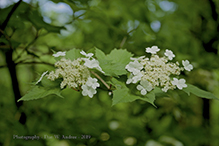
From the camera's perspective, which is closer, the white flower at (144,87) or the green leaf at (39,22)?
the white flower at (144,87)

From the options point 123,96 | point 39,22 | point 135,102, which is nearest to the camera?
point 123,96

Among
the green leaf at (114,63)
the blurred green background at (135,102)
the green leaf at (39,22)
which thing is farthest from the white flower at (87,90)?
the blurred green background at (135,102)

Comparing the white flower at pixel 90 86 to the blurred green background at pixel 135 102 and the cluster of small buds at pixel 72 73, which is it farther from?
the blurred green background at pixel 135 102

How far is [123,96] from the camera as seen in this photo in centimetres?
80

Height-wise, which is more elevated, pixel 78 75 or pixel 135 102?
pixel 78 75

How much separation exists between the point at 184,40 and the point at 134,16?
72cm

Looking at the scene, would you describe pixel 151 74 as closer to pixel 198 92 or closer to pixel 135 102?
pixel 198 92

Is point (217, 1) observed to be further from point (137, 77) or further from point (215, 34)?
point (137, 77)

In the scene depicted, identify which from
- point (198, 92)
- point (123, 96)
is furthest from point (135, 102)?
point (123, 96)

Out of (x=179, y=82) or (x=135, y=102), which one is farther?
(x=135, y=102)

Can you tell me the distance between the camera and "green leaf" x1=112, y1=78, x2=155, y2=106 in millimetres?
771

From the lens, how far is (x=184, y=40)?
7.51 ft

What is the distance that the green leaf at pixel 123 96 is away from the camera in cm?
77

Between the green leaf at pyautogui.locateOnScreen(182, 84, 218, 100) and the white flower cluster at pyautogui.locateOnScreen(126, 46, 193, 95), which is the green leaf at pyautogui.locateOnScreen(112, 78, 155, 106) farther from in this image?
the green leaf at pyautogui.locateOnScreen(182, 84, 218, 100)
